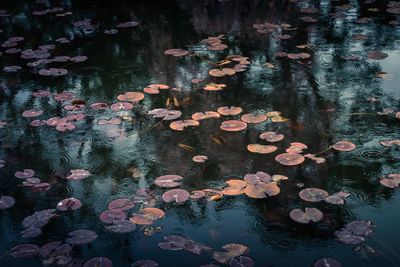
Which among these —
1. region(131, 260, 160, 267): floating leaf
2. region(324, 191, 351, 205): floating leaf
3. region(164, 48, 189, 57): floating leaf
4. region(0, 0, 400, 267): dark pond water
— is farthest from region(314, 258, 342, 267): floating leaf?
region(164, 48, 189, 57): floating leaf

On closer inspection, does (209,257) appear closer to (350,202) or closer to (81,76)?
(350,202)

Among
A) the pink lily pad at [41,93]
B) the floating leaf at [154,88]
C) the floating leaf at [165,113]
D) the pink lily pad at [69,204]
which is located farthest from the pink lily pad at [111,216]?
the pink lily pad at [41,93]

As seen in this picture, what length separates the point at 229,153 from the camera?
2.80 m

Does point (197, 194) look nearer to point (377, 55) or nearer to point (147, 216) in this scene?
point (147, 216)

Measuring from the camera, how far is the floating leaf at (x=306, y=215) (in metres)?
→ 2.22

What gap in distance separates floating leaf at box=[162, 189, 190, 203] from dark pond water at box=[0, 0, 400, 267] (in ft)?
0.12

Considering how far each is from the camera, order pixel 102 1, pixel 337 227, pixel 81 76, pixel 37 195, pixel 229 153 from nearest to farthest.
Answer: pixel 337 227, pixel 37 195, pixel 229 153, pixel 81 76, pixel 102 1

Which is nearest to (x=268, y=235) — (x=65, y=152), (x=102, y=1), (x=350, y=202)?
(x=350, y=202)

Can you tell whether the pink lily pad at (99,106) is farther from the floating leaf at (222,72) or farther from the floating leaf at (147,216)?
the floating leaf at (147,216)

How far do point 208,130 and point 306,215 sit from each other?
100 centimetres

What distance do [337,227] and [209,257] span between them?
61 centimetres

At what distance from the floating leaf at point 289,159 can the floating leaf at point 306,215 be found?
0.41 meters

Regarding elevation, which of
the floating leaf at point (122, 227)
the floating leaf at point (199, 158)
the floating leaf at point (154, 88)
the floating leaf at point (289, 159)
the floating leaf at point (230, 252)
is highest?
the floating leaf at point (154, 88)

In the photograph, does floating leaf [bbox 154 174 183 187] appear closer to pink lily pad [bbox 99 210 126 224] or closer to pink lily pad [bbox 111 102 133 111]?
pink lily pad [bbox 99 210 126 224]
